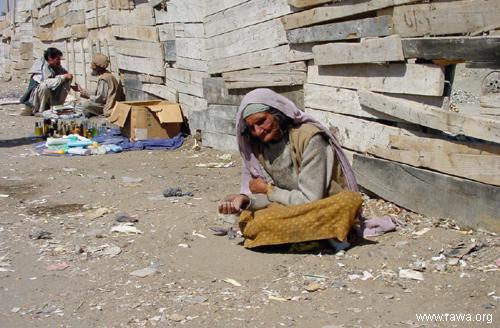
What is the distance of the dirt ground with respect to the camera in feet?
11.6

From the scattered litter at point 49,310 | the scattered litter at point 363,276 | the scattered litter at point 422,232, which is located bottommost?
the scattered litter at point 49,310

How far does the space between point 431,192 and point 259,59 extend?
122 inches

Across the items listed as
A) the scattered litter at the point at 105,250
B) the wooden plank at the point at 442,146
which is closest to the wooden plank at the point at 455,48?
the wooden plank at the point at 442,146

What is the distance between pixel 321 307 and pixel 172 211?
241 cm

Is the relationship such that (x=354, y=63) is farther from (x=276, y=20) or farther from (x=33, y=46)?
(x=33, y=46)

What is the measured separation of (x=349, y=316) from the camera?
3473 millimetres

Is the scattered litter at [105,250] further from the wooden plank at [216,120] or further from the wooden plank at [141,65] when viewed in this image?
the wooden plank at [141,65]

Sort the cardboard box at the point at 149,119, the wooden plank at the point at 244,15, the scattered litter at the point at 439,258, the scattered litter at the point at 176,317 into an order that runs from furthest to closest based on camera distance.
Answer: the cardboard box at the point at 149,119, the wooden plank at the point at 244,15, the scattered litter at the point at 439,258, the scattered litter at the point at 176,317

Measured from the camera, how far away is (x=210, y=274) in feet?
13.7

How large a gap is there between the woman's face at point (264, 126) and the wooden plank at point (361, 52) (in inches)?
53.1

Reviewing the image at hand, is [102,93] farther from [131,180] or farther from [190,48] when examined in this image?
[131,180]

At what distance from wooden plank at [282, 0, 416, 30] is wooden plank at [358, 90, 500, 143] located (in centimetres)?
69

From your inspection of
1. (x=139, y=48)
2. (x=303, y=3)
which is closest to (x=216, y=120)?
(x=303, y=3)

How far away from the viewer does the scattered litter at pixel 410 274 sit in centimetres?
394
